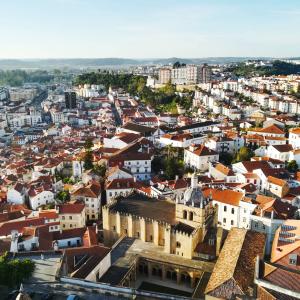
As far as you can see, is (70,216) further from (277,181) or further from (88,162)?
(277,181)

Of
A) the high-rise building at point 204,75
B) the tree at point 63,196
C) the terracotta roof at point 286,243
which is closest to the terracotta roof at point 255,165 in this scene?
the terracotta roof at point 286,243

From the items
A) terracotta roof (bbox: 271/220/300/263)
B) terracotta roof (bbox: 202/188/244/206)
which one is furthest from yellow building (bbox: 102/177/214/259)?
terracotta roof (bbox: 271/220/300/263)

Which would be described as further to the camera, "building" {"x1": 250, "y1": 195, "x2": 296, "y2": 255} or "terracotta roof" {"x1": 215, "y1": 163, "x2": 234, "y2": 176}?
"terracotta roof" {"x1": 215, "y1": 163, "x2": 234, "y2": 176}

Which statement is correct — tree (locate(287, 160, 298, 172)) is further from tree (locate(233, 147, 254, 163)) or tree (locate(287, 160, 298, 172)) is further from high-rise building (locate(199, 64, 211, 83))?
high-rise building (locate(199, 64, 211, 83))

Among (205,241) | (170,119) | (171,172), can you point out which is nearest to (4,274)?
(205,241)

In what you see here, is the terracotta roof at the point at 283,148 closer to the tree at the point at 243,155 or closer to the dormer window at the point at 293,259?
the tree at the point at 243,155

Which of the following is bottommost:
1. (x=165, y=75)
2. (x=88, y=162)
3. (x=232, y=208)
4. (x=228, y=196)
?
(x=88, y=162)

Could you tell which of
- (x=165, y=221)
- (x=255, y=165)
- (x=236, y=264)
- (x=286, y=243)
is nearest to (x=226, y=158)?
(x=255, y=165)

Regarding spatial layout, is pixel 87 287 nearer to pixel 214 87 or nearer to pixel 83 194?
pixel 83 194
